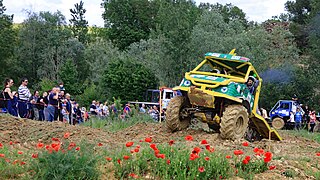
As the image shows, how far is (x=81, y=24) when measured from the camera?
82500 millimetres

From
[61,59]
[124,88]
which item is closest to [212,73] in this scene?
[124,88]

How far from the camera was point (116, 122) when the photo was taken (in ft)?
55.5

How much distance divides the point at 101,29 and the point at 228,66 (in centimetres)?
7348

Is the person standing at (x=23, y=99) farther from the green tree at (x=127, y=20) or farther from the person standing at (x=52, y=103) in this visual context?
the green tree at (x=127, y=20)

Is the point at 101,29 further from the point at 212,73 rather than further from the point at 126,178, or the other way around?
the point at 126,178

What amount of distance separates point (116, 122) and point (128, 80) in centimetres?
3239

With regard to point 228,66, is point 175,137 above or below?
below

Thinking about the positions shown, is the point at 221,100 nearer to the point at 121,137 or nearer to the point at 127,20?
the point at 121,137

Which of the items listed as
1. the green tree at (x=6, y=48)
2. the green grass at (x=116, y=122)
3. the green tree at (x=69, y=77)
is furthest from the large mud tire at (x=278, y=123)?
the green tree at (x=6, y=48)

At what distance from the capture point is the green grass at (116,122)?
1625 cm

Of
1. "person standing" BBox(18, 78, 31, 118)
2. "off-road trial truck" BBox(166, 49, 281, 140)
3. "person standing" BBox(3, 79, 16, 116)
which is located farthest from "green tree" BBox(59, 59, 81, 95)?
"off-road trial truck" BBox(166, 49, 281, 140)

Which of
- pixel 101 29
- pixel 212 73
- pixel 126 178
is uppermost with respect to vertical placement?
pixel 101 29

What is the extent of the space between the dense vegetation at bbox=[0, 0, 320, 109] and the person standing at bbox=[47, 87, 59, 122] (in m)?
22.7

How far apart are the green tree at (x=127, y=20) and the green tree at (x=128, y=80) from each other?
66.2 feet
